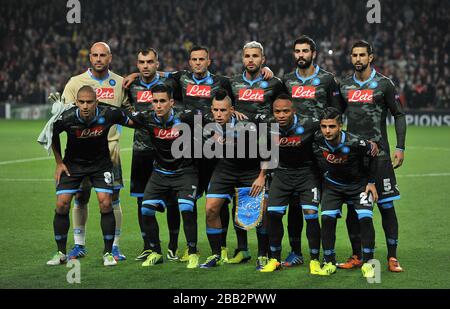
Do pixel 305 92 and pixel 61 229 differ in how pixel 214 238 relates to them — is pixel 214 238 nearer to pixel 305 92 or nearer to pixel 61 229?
pixel 61 229

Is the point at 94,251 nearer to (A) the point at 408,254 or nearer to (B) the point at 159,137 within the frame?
(B) the point at 159,137

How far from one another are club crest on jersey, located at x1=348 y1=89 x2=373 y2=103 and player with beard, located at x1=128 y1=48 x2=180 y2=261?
6.87 feet

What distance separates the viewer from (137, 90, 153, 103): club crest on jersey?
9670 mm

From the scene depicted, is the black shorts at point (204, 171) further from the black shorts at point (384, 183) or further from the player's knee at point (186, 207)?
the black shorts at point (384, 183)

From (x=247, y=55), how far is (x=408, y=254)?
293 centimetres

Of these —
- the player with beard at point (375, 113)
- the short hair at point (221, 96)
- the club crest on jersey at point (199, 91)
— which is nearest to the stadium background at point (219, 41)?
the club crest on jersey at point (199, 91)

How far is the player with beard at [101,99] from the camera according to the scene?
31.7ft

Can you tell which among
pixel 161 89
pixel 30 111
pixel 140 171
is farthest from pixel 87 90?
pixel 30 111

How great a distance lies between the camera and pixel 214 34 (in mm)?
38281

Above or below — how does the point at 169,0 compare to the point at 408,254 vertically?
above

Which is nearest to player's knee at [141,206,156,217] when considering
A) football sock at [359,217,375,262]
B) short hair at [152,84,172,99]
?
short hair at [152,84,172,99]

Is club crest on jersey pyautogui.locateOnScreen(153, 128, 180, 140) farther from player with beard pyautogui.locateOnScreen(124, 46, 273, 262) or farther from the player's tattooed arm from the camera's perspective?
the player's tattooed arm
